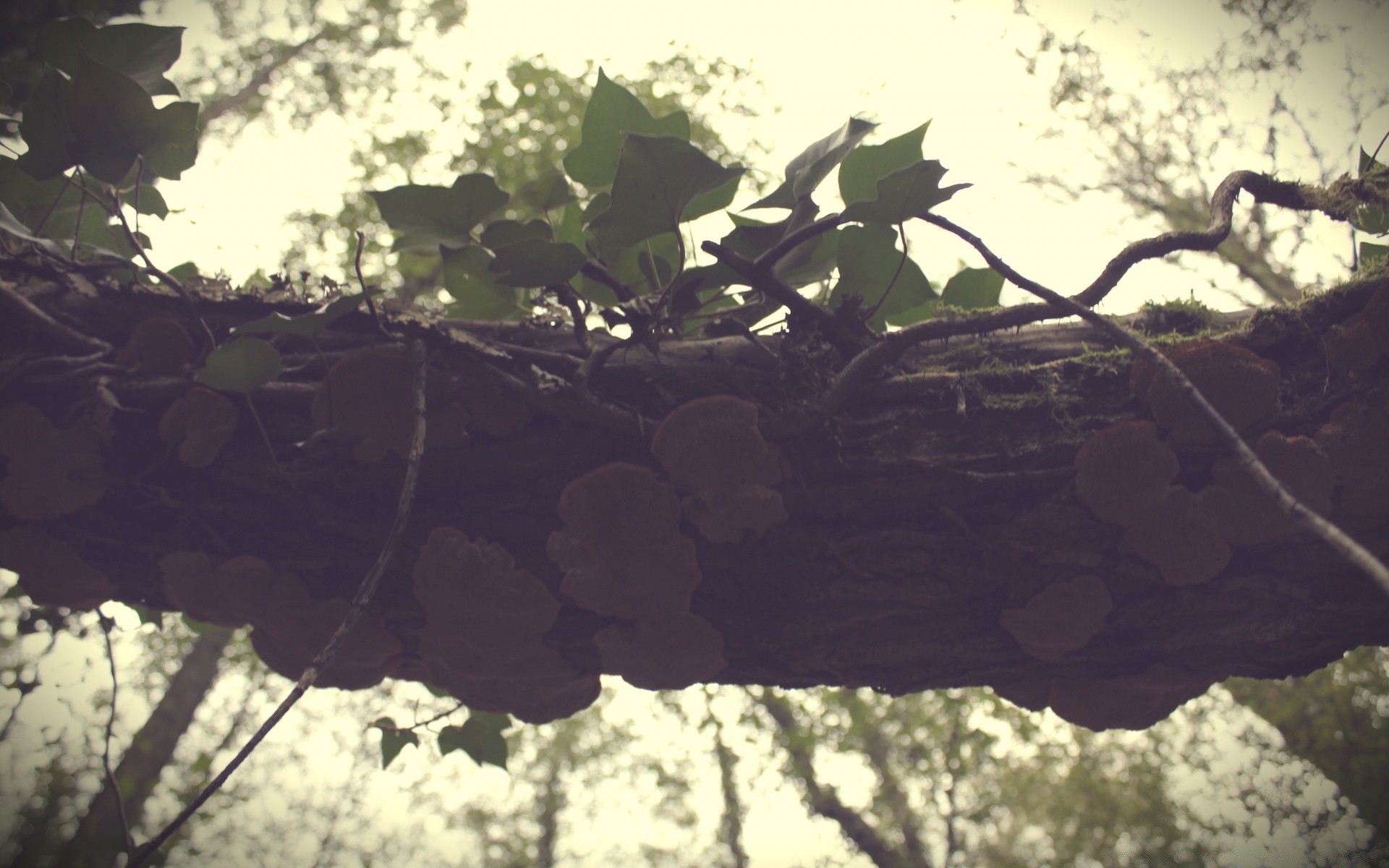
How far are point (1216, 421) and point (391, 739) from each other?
5.66 ft

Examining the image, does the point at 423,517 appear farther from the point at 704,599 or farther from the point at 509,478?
the point at 704,599

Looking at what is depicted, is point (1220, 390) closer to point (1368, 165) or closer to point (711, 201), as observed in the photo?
point (1368, 165)

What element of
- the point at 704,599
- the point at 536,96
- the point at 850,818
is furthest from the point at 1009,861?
the point at 536,96

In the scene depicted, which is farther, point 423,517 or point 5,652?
point 5,652

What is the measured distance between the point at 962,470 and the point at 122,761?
5.91m

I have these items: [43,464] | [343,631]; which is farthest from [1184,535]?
[43,464]

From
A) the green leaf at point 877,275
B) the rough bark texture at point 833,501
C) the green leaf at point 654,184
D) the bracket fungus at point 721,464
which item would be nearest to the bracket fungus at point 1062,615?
the rough bark texture at point 833,501

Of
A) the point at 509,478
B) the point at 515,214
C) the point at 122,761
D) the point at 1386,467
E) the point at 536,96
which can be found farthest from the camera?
the point at 122,761

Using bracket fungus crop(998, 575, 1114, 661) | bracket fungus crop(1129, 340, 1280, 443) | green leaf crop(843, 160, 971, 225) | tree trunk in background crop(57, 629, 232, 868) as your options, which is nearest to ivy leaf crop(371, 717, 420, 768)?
bracket fungus crop(998, 575, 1114, 661)

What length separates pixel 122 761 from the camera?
4613mm

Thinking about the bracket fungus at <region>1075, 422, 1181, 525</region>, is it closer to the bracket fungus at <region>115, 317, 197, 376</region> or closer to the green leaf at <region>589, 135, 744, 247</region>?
the green leaf at <region>589, 135, 744, 247</region>

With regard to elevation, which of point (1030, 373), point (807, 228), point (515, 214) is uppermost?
point (515, 214)

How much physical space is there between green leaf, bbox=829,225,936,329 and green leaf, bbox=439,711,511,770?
1270 millimetres

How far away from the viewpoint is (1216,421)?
67 cm
